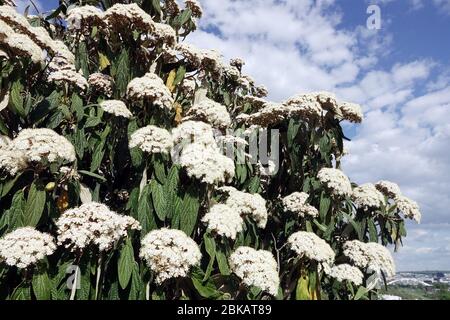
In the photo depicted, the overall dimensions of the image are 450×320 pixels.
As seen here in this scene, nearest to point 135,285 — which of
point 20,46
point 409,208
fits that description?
point 20,46

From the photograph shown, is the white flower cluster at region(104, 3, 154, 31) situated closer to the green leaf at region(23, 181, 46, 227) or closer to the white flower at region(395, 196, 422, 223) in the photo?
the green leaf at region(23, 181, 46, 227)

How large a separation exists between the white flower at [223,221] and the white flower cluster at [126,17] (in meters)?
2.47

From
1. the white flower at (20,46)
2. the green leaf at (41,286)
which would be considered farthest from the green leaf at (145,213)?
the white flower at (20,46)

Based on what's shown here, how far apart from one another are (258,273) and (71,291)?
4.77 feet

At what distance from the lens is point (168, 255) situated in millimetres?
2883

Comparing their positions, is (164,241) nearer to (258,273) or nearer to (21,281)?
(258,273)

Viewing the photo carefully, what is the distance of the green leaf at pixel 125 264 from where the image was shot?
9.36 feet

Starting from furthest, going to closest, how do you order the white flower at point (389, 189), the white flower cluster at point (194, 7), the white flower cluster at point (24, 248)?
the white flower cluster at point (194, 7)
the white flower at point (389, 189)
the white flower cluster at point (24, 248)

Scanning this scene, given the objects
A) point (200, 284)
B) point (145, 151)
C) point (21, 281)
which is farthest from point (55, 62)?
point (200, 284)

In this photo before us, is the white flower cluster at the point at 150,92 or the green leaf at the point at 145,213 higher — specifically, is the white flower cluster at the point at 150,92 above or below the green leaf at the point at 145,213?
above

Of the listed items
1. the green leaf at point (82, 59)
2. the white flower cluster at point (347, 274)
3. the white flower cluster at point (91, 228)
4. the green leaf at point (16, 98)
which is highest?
the green leaf at point (82, 59)

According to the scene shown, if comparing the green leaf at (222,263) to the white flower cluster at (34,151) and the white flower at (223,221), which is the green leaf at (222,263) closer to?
the white flower at (223,221)

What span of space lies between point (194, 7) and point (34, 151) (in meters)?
4.03

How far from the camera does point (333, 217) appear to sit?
4934mm
